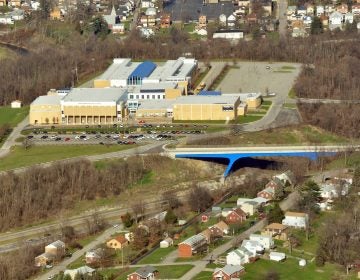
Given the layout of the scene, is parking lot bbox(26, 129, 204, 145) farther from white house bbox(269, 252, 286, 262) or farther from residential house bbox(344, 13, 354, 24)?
residential house bbox(344, 13, 354, 24)

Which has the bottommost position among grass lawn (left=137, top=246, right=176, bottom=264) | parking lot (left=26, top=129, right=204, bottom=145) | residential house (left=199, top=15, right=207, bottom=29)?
grass lawn (left=137, top=246, right=176, bottom=264)

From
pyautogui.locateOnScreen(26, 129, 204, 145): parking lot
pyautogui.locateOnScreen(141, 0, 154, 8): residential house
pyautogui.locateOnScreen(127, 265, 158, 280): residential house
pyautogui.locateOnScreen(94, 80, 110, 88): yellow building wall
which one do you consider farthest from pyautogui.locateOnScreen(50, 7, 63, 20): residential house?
pyautogui.locateOnScreen(127, 265, 158, 280): residential house

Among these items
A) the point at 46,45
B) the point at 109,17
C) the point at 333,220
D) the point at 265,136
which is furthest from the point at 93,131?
the point at 109,17

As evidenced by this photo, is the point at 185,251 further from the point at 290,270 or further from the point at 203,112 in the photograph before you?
the point at 203,112

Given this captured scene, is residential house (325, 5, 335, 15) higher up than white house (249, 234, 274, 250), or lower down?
higher up

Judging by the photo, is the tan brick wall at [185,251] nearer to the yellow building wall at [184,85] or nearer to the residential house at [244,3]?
the yellow building wall at [184,85]

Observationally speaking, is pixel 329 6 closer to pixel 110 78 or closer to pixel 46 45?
pixel 46 45

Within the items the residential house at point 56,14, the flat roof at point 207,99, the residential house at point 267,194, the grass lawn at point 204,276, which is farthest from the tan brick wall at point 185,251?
the residential house at point 56,14
